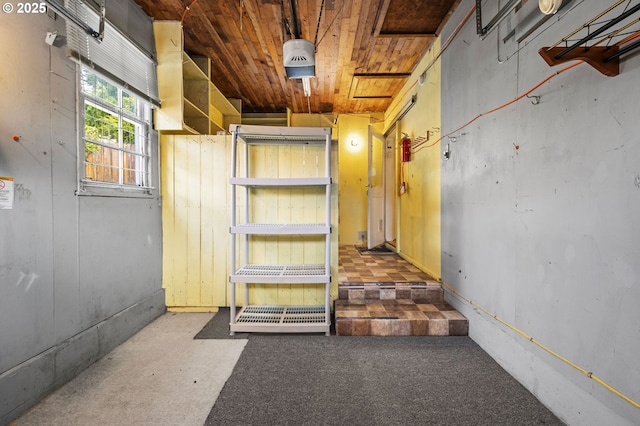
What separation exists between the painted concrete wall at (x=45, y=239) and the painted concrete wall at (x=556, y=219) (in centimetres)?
318

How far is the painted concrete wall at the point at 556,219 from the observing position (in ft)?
4.25

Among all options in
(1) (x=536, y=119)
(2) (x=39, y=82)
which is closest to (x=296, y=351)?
(1) (x=536, y=119)

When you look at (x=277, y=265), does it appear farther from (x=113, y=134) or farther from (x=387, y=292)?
(x=113, y=134)

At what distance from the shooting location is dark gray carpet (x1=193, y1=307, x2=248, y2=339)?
2676 millimetres

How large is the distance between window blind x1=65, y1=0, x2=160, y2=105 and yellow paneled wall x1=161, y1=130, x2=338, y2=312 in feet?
2.03

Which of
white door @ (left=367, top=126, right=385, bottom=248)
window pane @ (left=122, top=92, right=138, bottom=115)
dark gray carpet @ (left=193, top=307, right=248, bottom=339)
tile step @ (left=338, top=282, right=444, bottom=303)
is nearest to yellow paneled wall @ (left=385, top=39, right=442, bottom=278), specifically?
tile step @ (left=338, top=282, right=444, bottom=303)

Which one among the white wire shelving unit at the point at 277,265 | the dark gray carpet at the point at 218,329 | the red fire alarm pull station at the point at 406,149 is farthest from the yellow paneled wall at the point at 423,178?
the dark gray carpet at the point at 218,329

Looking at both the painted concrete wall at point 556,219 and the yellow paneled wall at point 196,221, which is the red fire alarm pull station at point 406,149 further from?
the yellow paneled wall at point 196,221

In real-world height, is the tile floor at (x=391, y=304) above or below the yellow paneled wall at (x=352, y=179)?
below

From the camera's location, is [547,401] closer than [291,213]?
Yes

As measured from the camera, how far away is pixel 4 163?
1.62 metres

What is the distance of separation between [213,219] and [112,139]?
48.2 inches

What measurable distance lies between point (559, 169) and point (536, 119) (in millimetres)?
386

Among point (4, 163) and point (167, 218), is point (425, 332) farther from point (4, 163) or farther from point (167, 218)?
point (4, 163)
